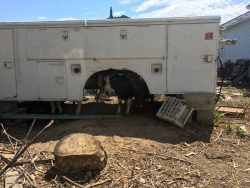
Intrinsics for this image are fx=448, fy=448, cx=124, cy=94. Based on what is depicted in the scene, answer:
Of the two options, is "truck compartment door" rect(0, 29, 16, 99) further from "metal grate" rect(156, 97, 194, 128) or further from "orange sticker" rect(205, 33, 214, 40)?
"orange sticker" rect(205, 33, 214, 40)

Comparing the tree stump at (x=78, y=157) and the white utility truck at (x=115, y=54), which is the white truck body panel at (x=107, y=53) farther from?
the tree stump at (x=78, y=157)

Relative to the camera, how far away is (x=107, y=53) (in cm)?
831

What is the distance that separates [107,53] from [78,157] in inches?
119

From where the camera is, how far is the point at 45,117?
28.5 ft

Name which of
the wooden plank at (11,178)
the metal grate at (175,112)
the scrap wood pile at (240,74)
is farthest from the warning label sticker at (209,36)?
the scrap wood pile at (240,74)

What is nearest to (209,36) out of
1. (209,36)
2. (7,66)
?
(209,36)

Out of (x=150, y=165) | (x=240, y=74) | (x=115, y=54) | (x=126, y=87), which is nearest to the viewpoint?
(x=150, y=165)

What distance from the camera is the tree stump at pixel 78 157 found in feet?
18.9

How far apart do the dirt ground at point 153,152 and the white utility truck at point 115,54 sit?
0.64m

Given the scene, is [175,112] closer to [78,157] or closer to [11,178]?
[78,157]

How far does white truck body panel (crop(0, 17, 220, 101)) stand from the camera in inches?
319

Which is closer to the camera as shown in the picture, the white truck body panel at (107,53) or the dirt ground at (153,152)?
the dirt ground at (153,152)

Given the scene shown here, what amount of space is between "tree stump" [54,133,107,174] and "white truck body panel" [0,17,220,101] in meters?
2.66

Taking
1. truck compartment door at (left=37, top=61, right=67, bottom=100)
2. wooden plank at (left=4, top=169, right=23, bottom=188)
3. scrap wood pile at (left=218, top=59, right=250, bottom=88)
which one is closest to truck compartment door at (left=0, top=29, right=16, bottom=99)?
truck compartment door at (left=37, top=61, right=67, bottom=100)
